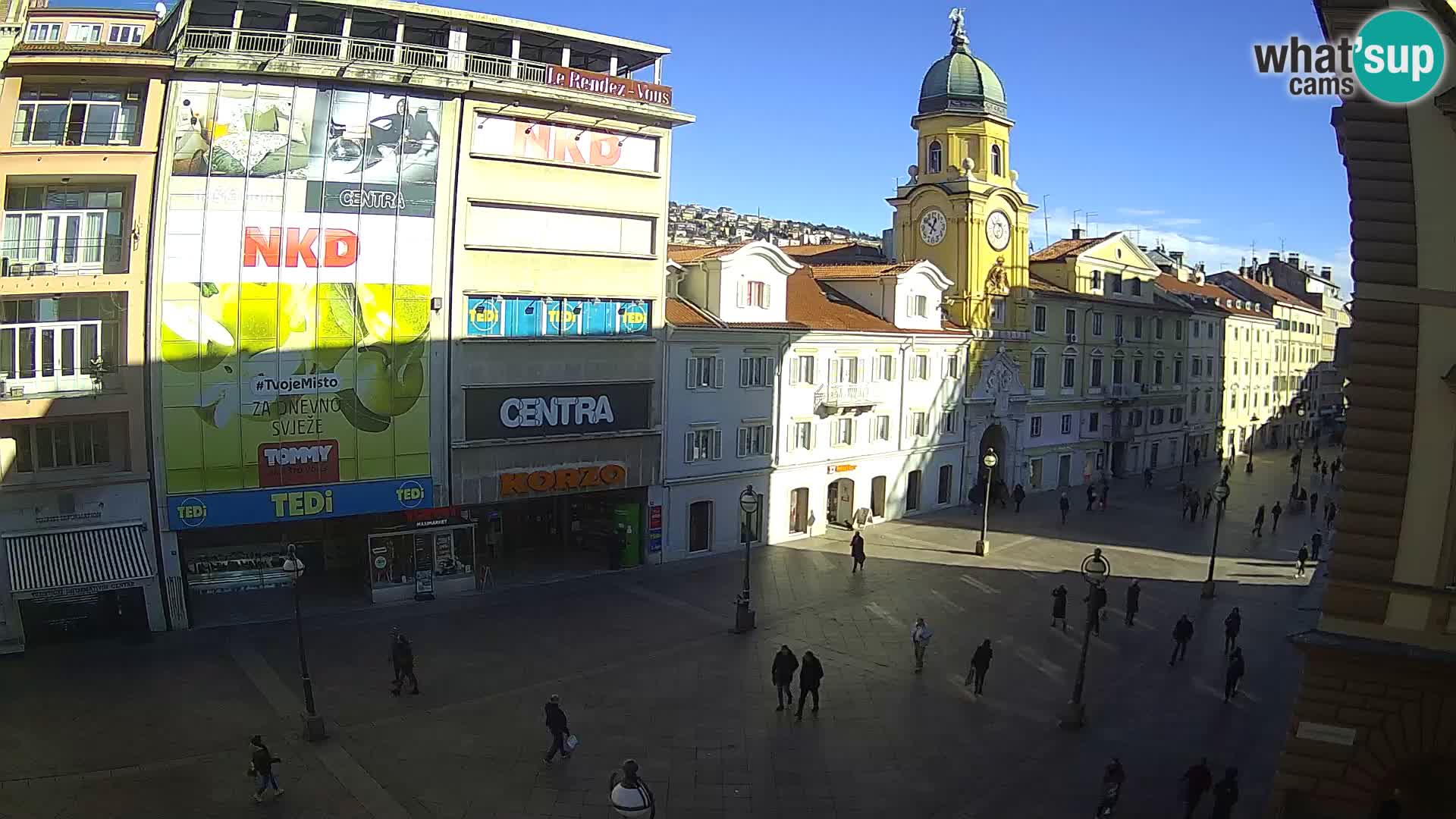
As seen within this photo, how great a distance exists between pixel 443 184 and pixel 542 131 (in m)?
3.65

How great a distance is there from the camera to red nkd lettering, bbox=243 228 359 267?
2680 cm

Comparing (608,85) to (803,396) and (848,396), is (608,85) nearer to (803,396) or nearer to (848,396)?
(803,396)

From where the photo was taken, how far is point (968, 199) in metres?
48.4

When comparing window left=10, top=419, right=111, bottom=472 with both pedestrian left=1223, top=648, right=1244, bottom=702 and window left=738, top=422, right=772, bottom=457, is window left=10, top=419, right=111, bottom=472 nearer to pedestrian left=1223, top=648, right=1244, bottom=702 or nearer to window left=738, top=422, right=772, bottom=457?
window left=738, top=422, right=772, bottom=457

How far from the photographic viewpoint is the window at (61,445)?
2519 cm

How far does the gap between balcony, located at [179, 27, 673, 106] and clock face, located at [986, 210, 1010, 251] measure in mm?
21553

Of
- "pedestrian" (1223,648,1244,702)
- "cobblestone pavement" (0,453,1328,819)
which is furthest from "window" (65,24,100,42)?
"pedestrian" (1223,648,1244,702)

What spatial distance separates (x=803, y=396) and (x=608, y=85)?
573 inches

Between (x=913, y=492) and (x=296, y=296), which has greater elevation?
(x=296, y=296)

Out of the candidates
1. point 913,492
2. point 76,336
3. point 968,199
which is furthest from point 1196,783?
point 968,199

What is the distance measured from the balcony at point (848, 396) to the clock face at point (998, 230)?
11474 mm

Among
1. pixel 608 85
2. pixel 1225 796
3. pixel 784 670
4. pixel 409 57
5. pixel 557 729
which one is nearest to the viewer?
pixel 1225 796

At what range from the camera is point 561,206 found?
3138cm

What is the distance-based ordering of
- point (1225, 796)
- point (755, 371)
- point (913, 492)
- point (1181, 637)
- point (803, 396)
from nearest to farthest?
point (1225, 796) < point (1181, 637) < point (755, 371) < point (803, 396) < point (913, 492)
